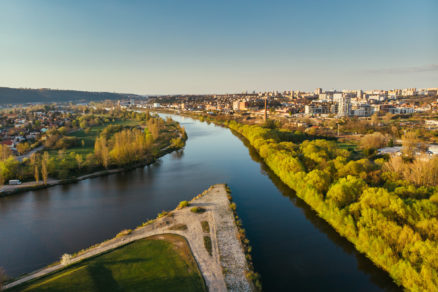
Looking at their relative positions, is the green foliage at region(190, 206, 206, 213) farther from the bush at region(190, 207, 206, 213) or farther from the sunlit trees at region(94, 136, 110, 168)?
the sunlit trees at region(94, 136, 110, 168)

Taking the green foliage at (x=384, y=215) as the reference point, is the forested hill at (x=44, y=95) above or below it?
above

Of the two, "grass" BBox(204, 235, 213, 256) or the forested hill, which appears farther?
the forested hill

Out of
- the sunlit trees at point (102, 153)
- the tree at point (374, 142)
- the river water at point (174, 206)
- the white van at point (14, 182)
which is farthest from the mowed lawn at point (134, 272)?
the tree at point (374, 142)

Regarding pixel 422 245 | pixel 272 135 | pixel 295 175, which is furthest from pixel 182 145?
pixel 422 245

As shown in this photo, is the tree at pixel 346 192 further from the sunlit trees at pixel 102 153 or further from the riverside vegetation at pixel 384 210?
the sunlit trees at pixel 102 153

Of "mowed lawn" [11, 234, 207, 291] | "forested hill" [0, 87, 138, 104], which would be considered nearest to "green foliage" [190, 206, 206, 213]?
"mowed lawn" [11, 234, 207, 291]

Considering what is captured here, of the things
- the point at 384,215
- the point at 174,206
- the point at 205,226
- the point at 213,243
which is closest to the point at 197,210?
the point at 205,226

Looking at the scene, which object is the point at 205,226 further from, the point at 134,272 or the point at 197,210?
the point at 134,272
